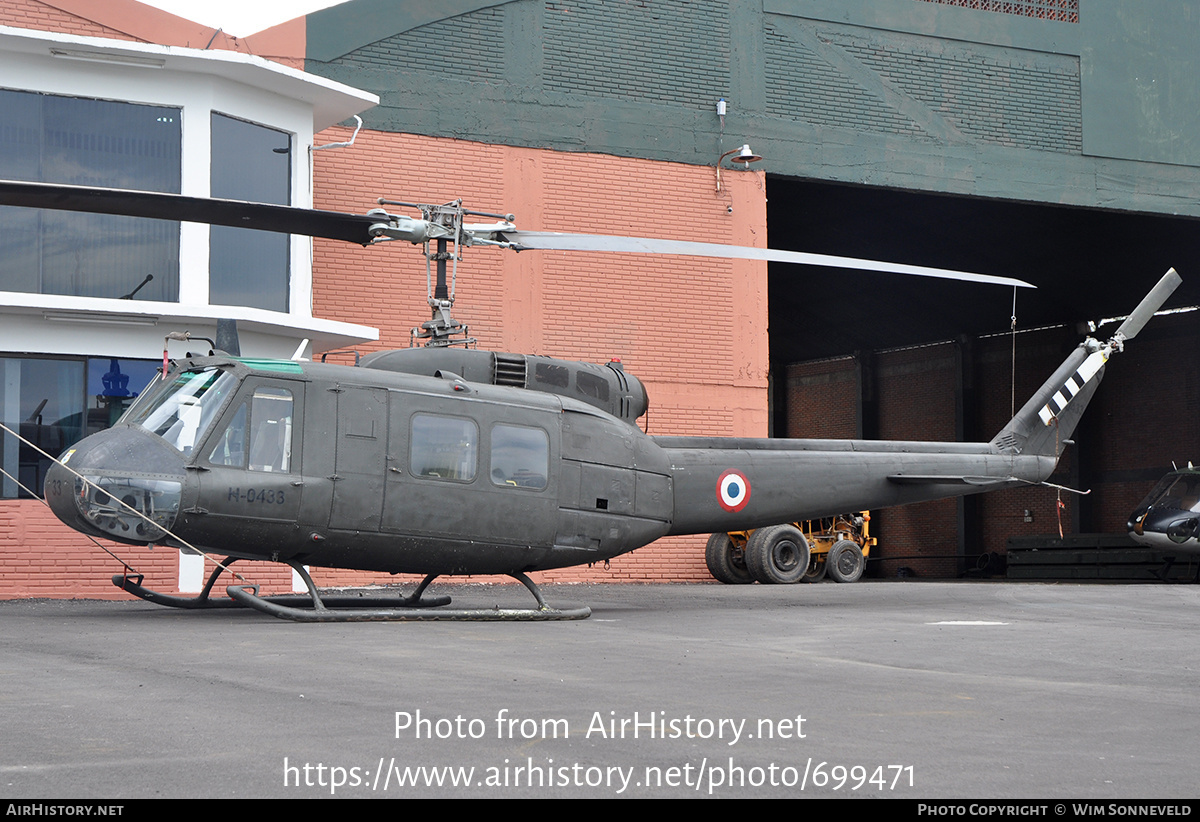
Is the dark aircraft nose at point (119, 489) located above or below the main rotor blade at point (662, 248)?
below

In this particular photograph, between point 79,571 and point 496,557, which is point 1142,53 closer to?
point 496,557

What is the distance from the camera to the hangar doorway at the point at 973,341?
25531 millimetres

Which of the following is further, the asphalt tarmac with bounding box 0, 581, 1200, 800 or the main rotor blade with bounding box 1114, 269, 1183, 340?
the main rotor blade with bounding box 1114, 269, 1183, 340

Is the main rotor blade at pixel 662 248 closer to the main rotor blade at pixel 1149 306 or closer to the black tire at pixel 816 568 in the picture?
the main rotor blade at pixel 1149 306

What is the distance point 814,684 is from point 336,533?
16.7 ft

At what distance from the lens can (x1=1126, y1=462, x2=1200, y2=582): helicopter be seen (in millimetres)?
22781

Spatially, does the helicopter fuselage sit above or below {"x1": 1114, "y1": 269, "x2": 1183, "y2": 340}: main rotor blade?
below

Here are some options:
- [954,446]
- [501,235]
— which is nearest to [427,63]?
[501,235]

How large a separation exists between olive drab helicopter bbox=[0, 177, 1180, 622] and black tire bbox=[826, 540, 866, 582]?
865 cm

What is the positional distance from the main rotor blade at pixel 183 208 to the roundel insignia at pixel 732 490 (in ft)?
14.6

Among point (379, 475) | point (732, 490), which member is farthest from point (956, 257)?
point (379, 475)

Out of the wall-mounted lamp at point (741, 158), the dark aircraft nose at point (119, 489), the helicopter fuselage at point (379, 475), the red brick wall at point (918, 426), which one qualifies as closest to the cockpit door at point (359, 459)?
the helicopter fuselage at point (379, 475)

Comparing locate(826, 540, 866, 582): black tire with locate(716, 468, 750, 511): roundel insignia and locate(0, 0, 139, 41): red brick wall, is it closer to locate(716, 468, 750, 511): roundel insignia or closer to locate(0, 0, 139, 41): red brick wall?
locate(716, 468, 750, 511): roundel insignia

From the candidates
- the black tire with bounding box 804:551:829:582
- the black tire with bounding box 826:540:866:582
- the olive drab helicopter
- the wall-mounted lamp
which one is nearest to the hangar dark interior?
the wall-mounted lamp
